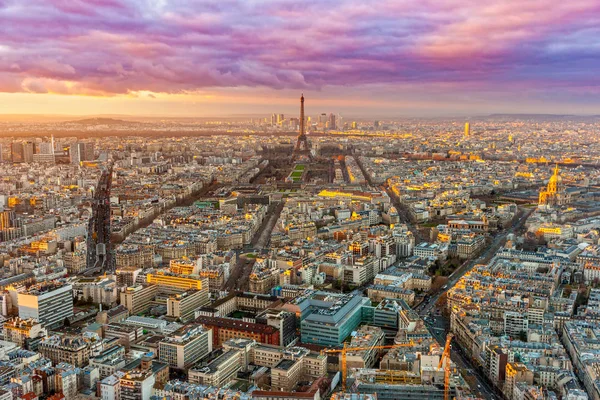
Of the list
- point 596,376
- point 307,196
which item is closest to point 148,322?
point 596,376

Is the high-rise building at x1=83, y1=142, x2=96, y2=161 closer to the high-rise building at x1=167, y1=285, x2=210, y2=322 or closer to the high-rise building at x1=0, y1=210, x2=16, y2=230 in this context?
the high-rise building at x1=0, y1=210, x2=16, y2=230

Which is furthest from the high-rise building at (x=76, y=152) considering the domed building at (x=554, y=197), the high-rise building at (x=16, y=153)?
the domed building at (x=554, y=197)

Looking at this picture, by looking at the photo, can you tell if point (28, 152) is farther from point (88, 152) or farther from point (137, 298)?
point (137, 298)

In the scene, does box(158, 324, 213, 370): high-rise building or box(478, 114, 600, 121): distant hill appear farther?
box(478, 114, 600, 121): distant hill

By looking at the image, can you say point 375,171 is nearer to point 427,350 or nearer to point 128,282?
point 128,282

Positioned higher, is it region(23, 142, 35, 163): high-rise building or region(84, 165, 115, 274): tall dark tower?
region(23, 142, 35, 163): high-rise building

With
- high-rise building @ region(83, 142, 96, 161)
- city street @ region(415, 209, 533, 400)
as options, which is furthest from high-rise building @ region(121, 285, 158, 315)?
high-rise building @ region(83, 142, 96, 161)

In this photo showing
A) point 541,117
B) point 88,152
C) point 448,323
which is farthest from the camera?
point 541,117

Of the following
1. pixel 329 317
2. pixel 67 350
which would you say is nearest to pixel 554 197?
pixel 329 317
